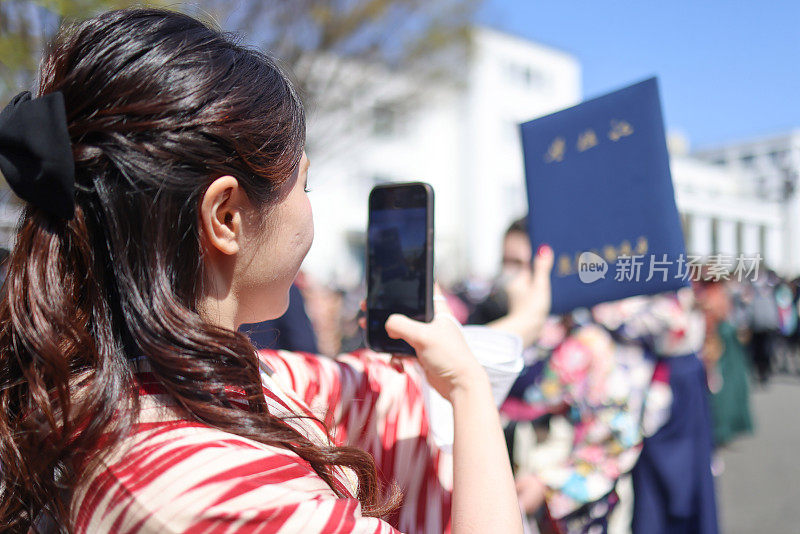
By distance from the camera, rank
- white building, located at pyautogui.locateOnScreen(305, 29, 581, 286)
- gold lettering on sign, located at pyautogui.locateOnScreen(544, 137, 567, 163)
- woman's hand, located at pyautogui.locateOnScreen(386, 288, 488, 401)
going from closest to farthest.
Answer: woman's hand, located at pyautogui.locateOnScreen(386, 288, 488, 401)
gold lettering on sign, located at pyautogui.locateOnScreen(544, 137, 567, 163)
white building, located at pyautogui.locateOnScreen(305, 29, 581, 286)

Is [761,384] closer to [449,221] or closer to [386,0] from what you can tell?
[386,0]

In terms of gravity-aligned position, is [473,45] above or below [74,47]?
above

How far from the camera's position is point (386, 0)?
566 centimetres

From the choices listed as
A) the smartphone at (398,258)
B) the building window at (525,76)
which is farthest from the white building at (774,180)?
the building window at (525,76)

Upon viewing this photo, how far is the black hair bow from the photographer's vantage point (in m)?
0.67

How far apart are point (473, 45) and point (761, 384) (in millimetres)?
5979

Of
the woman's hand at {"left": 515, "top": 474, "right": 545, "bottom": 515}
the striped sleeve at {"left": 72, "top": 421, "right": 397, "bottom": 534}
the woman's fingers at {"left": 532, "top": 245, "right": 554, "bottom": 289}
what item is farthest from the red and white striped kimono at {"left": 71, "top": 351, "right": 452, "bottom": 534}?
the woman's hand at {"left": 515, "top": 474, "right": 545, "bottom": 515}

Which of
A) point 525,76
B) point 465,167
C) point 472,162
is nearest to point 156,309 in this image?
point 472,162

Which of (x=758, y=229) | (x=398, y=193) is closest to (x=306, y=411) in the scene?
(x=398, y=193)

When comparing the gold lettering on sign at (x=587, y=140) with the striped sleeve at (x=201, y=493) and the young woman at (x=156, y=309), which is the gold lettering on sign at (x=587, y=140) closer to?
the young woman at (x=156, y=309)

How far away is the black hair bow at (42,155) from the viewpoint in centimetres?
67

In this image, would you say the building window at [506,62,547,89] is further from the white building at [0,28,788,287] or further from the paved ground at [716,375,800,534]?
the paved ground at [716,375,800,534]

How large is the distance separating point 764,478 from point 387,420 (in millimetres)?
4500

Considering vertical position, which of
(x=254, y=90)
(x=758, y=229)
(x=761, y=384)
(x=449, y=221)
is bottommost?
(x=761, y=384)
